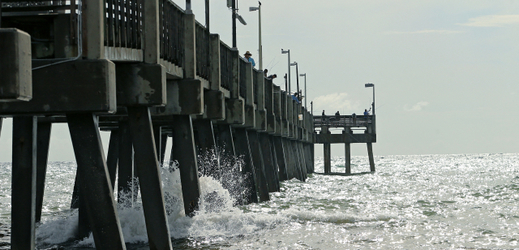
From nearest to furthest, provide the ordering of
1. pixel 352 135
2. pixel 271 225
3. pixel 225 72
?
pixel 271 225, pixel 225 72, pixel 352 135

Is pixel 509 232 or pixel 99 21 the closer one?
pixel 99 21

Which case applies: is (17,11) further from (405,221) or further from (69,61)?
(405,221)

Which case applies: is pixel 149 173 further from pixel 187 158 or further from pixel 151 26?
pixel 187 158

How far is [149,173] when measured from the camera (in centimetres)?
923

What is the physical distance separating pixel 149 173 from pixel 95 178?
199 cm

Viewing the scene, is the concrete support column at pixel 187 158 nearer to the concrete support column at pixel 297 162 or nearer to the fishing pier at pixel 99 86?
the fishing pier at pixel 99 86

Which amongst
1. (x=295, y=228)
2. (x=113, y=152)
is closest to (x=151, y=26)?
(x=295, y=228)

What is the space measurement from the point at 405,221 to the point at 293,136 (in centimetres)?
1961

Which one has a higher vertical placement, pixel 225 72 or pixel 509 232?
pixel 225 72

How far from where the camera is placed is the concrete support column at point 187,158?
1248 cm

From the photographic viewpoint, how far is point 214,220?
13438mm

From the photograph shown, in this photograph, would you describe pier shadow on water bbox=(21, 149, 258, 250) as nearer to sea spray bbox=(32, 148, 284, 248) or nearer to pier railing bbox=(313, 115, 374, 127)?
sea spray bbox=(32, 148, 284, 248)

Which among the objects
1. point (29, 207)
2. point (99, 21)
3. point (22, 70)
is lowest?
point (29, 207)

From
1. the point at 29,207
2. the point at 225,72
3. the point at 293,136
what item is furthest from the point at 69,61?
the point at 293,136
